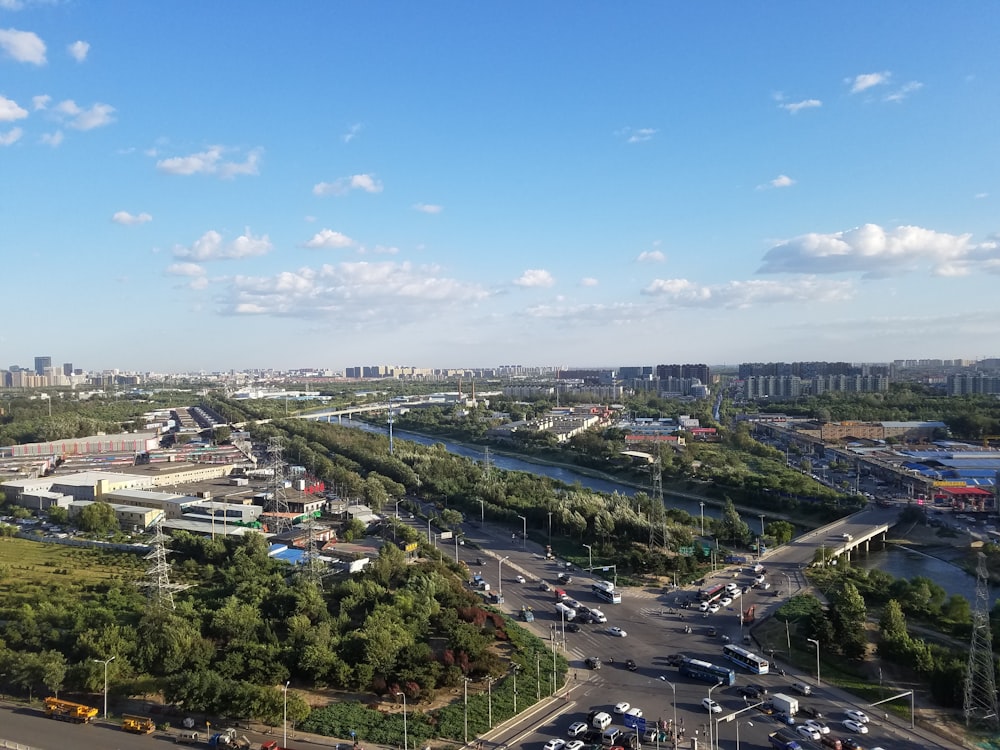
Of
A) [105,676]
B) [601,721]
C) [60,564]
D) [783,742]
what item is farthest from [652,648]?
[60,564]

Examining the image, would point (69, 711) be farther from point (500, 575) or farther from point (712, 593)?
point (712, 593)

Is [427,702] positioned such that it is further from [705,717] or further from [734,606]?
[734,606]

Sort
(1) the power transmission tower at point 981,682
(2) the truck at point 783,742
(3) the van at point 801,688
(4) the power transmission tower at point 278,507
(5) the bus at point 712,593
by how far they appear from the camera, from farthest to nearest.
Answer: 1. (4) the power transmission tower at point 278,507
2. (5) the bus at point 712,593
3. (3) the van at point 801,688
4. (1) the power transmission tower at point 981,682
5. (2) the truck at point 783,742

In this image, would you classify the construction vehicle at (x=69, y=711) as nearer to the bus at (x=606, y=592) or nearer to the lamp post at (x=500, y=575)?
the lamp post at (x=500, y=575)

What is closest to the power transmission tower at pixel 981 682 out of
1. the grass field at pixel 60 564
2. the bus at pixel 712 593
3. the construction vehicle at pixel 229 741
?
the bus at pixel 712 593

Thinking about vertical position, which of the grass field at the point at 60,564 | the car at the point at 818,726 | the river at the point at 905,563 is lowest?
the river at the point at 905,563
